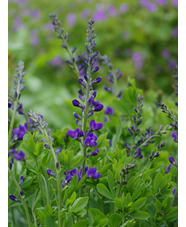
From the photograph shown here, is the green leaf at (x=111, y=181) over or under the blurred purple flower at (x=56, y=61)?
under

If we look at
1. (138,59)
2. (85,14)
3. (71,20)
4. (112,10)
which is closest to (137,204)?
(138,59)

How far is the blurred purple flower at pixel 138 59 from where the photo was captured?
537 centimetres

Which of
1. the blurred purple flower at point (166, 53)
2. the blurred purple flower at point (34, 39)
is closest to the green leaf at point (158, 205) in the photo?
the blurred purple flower at point (166, 53)

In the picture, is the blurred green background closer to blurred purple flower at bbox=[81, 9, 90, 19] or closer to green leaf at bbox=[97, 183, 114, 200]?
blurred purple flower at bbox=[81, 9, 90, 19]

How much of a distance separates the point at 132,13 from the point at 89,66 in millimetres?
5498

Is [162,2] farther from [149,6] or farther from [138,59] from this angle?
[138,59]

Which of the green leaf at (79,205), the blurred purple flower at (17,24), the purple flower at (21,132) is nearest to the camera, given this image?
the green leaf at (79,205)

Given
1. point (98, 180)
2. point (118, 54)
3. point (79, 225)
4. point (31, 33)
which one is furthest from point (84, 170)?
point (31, 33)

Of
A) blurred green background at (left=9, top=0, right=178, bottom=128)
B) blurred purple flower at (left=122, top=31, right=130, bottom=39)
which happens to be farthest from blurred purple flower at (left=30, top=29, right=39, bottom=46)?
blurred purple flower at (left=122, top=31, right=130, bottom=39)

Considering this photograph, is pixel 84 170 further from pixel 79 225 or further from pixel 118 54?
pixel 118 54

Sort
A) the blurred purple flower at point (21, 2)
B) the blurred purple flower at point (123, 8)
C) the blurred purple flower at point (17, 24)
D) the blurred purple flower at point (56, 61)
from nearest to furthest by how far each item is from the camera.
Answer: the blurred purple flower at point (56, 61) → the blurred purple flower at point (123, 8) → the blurred purple flower at point (17, 24) → the blurred purple flower at point (21, 2)

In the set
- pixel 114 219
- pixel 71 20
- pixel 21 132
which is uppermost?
pixel 71 20

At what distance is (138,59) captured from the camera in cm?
543

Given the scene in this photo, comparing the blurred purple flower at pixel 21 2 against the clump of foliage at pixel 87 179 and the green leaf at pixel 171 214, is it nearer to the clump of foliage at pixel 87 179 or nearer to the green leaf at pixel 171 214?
the clump of foliage at pixel 87 179
